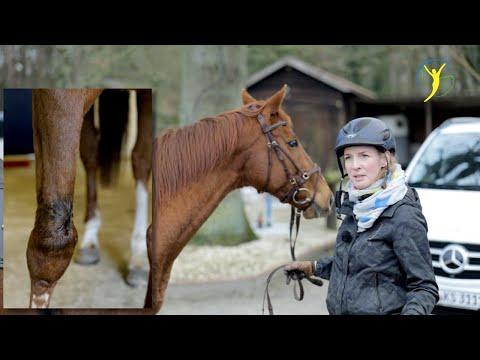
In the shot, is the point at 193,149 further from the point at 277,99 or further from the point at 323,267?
the point at 323,267

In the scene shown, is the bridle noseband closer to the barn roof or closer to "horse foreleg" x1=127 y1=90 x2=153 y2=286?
"horse foreleg" x1=127 y1=90 x2=153 y2=286

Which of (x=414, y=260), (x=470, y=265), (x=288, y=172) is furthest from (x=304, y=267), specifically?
(x=470, y=265)

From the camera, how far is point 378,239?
2238mm

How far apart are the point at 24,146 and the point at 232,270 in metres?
3.62

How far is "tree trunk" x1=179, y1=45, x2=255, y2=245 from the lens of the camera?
7262 mm

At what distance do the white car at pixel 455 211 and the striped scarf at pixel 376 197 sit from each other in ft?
5.71

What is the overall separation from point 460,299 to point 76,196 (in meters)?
2.74

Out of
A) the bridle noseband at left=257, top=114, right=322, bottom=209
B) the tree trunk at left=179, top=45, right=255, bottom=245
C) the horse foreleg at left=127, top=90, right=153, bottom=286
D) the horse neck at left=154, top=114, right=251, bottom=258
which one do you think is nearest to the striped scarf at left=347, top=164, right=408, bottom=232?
the bridle noseband at left=257, top=114, right=322, bottom=209

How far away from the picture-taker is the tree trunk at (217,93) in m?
7.26

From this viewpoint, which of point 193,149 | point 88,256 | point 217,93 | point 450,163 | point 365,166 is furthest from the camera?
point 217,93

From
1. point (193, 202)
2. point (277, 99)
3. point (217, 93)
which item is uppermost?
point (217, 93)
